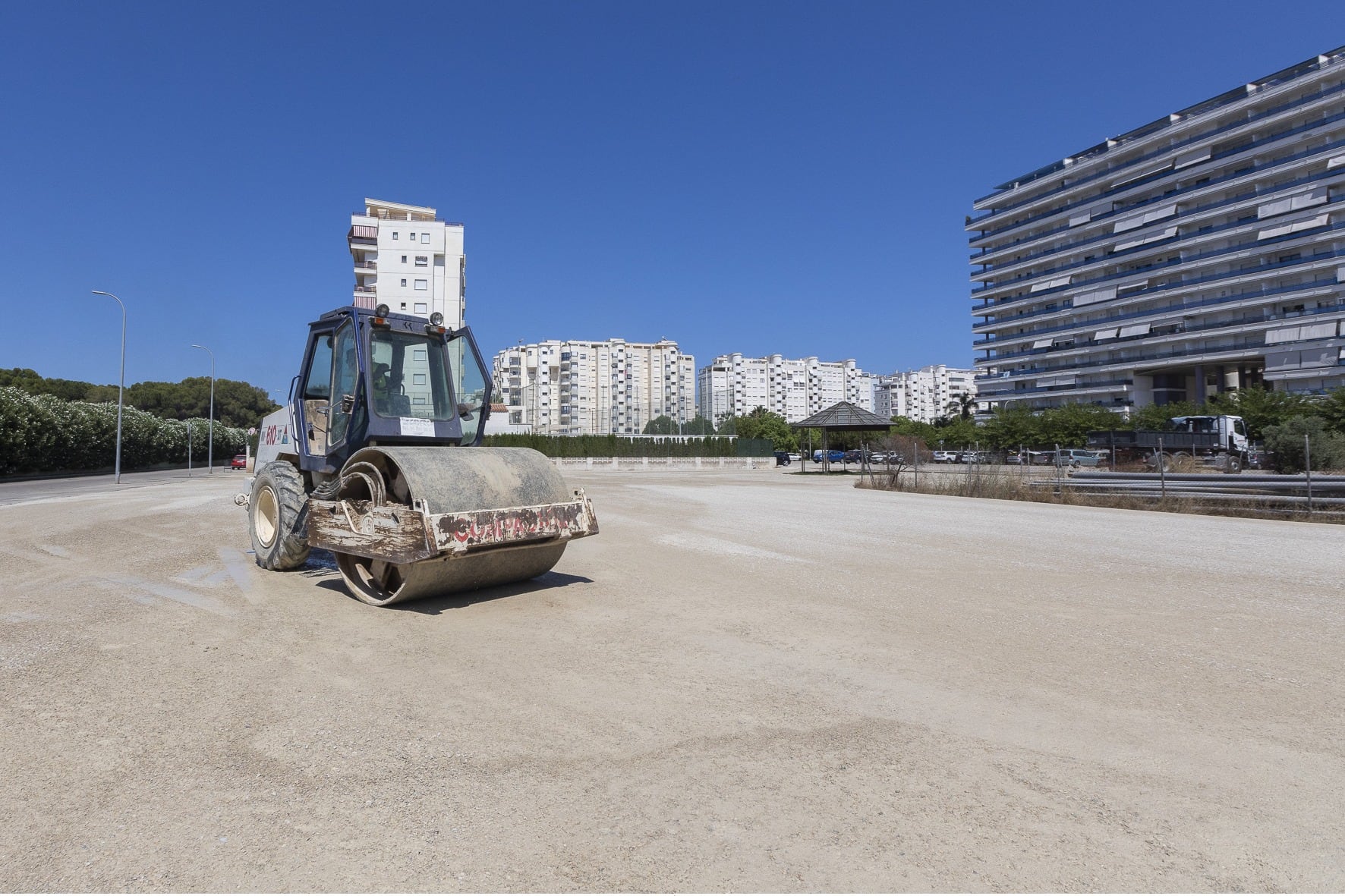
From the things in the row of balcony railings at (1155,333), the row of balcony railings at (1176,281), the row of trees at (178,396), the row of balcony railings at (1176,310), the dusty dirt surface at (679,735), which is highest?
the row of balcony railings at (1176,281)

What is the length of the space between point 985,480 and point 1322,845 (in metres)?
21.2

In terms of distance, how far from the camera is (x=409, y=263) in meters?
74.8

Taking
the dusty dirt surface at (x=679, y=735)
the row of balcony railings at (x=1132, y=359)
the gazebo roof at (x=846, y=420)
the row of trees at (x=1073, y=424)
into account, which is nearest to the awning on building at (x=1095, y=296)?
the row of balcony railings at (x=1132, y=359)

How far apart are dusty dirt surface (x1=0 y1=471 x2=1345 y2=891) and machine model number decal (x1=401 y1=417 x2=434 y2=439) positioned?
1.72m

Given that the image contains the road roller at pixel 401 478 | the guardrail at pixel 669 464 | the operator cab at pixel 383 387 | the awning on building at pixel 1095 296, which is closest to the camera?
the road roller at pixel 401 478

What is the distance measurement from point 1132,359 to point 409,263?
79388mm

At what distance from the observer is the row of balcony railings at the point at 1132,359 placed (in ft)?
251

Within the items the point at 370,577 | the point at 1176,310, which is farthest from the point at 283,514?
the point at 1176,310

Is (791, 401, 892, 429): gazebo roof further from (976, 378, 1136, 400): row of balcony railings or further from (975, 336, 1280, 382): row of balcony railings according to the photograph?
(976, 378, 1136, 400): row of balcony railings

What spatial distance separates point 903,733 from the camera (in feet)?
12.7

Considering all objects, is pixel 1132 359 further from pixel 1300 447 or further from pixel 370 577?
pixel 370 577

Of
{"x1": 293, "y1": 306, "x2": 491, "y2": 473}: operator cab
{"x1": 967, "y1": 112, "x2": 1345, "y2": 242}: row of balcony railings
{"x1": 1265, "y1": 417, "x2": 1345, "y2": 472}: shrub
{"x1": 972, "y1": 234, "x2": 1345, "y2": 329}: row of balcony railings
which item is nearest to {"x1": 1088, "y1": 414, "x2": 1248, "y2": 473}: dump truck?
{"x1": 1265, "y1": 417, "x2": 1345, "y2": 472}: shrub

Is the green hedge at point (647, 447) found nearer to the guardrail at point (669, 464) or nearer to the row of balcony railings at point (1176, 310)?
the guardrail at point (669, 464)

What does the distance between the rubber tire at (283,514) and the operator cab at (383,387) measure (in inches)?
11.4
